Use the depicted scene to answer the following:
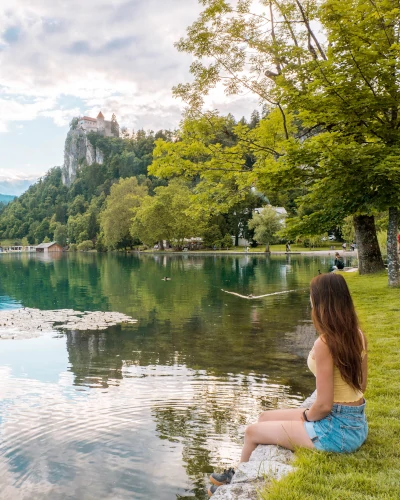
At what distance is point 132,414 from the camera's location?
8.69 m

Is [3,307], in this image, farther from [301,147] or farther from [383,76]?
[383,76]

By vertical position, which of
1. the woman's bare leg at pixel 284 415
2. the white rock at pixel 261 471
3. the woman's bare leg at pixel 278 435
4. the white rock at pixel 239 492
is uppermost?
the woman's bare leg at pixel 284 415

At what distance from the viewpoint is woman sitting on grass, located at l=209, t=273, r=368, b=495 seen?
393 centimetres

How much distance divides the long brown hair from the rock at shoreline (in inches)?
586

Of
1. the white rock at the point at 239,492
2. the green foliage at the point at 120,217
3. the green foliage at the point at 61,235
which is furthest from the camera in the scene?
the green foliage at the point at 61,235

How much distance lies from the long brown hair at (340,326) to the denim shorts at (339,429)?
0.26m

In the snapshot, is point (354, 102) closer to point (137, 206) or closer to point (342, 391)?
point (342, 391)

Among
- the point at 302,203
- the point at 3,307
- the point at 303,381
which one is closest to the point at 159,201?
the point at 3,307

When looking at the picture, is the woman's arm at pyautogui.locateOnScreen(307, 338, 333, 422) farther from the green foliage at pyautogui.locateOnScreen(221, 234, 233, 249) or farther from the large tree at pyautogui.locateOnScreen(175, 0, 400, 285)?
the green foliage at pyautogui.locateOnScreen(221, 234, 233, 249)

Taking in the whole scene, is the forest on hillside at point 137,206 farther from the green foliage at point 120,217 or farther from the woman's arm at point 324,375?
the woman's arm at point 324,375

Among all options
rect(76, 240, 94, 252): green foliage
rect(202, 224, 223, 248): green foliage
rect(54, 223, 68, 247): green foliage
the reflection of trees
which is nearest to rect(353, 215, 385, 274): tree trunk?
the reflection of trees

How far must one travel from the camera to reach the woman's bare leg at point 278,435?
13.8 ft

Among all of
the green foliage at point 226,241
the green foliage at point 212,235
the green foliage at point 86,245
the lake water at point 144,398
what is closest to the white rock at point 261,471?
the lake water at point 144,398

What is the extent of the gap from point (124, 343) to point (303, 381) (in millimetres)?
7107
